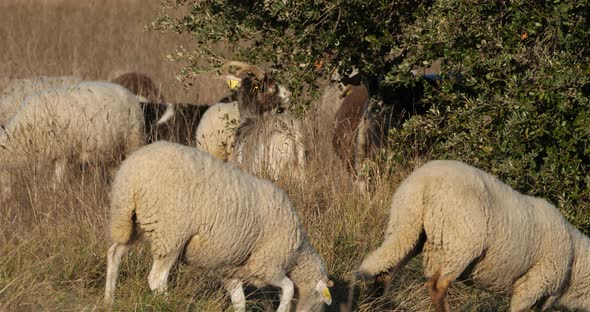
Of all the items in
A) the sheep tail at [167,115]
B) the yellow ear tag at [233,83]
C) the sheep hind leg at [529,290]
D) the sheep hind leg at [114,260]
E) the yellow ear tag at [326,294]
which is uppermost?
the yellow ear tag at [233,83]

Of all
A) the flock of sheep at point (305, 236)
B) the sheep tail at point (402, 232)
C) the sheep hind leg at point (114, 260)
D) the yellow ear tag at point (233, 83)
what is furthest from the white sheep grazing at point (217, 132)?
the sheep hind leg at point (114, 260)

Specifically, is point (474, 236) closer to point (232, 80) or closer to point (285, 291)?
point (285, 291)

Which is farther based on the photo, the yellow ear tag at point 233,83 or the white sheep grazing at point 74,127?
the yellow ear tag at point 233,83

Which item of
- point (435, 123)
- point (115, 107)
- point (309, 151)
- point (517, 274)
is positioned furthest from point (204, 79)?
point (517, 274)

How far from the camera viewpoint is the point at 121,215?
4.98m

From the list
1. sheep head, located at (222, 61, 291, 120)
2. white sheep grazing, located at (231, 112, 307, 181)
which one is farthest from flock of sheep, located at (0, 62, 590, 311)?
sheep head, located at (222, 61, 291, 120)

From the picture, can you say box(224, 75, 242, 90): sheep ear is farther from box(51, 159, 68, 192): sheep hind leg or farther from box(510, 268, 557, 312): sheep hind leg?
box(510, 268, 557, 312): sheep hind leg

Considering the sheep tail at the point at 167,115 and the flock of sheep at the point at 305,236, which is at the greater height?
the flock of sheep at the point at 305,236

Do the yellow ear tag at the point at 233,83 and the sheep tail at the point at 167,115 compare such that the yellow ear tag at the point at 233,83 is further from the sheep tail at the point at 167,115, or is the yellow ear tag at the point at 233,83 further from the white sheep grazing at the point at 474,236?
the white sheep grazing at the point at 474,236

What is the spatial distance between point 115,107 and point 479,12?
4.12 metres

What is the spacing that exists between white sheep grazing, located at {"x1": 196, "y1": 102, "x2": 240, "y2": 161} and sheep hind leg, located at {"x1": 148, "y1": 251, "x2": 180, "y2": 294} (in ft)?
14.6

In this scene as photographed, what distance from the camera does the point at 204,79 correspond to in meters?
15.1

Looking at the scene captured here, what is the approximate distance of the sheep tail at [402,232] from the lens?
5578 mm

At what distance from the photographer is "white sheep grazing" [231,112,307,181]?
778 centimetres
